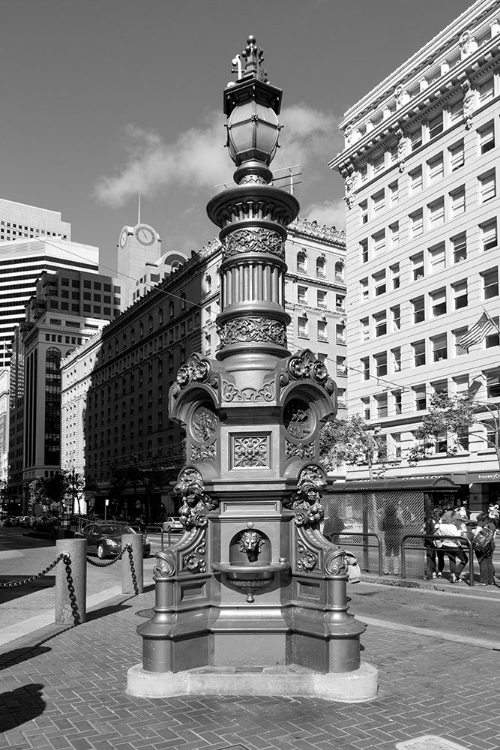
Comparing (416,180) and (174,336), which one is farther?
(174,336)

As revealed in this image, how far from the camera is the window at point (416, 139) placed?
46312mm

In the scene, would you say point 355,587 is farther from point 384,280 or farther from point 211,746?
point 384,280

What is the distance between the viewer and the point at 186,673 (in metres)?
6.42

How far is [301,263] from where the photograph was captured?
64250mm

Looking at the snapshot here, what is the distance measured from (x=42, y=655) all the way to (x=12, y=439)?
565 ft

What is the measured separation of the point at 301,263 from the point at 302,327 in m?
6.33

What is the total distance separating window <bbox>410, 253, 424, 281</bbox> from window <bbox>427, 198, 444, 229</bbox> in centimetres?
210

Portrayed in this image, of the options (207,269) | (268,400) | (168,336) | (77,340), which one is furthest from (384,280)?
(77,340)

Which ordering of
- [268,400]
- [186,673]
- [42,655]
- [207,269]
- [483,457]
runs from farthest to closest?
[207,269], [483,457], [42,655], [268,400], [186,673]

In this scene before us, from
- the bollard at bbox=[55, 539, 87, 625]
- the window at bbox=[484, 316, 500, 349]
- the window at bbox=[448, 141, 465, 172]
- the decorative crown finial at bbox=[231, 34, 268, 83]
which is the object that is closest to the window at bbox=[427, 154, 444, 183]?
the window at bbox=[448, 141, 465, 172]

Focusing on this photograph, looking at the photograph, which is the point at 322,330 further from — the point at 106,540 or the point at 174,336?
the point at 106,540

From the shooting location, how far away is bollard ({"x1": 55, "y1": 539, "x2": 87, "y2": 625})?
10.4 m

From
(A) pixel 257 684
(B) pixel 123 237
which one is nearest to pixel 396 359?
(A) pixel 257 684

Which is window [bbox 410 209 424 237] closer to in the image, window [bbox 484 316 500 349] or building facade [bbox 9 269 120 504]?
window [bbox 484 316 500 349]
